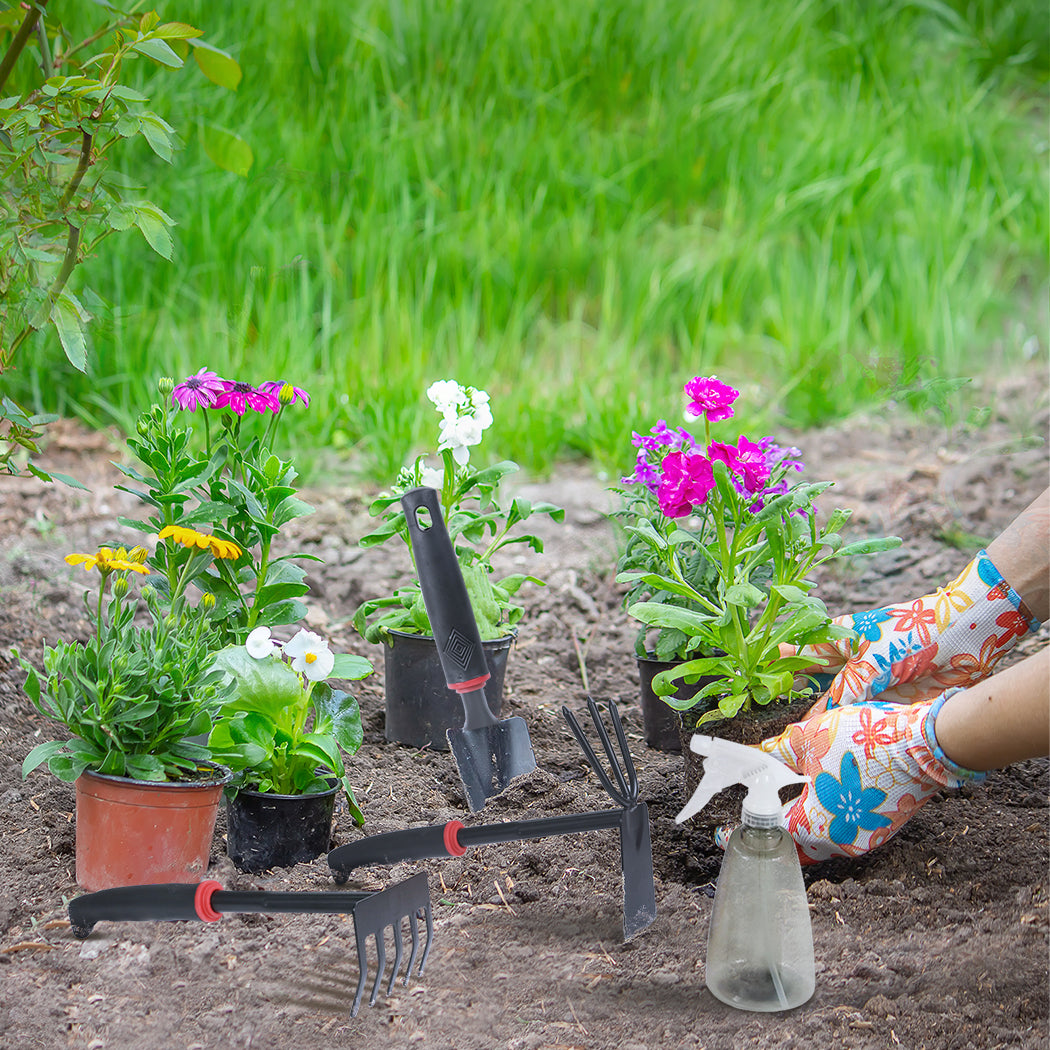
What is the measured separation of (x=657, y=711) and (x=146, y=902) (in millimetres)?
997

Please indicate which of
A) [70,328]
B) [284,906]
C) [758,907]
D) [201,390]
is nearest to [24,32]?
[70,328]

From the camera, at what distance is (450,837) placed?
49.3 inches

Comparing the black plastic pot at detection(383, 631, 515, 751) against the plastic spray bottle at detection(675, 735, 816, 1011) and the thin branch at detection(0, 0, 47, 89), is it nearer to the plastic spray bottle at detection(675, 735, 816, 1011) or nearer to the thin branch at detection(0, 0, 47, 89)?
the plastic spray bottle at detection(675, 735, 816, 1011)

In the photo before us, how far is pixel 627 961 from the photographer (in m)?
1.29

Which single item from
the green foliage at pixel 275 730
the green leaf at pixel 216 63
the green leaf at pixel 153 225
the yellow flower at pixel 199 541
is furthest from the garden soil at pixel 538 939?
the green leaf at pixel 216 63

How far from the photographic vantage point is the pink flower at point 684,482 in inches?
63.0

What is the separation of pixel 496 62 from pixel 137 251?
187 cm

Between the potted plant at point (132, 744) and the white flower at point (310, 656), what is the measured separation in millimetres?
109

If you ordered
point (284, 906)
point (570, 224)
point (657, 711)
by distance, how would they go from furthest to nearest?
1. point (570, 224)
2. point (657, 711)
3. point (284, 906)

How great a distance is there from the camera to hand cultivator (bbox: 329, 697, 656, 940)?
1195 millimetres

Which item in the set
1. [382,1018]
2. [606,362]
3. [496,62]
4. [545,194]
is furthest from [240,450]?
[496,62]

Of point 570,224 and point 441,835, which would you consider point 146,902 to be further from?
point 570,224

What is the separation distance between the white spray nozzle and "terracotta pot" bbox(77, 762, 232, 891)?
65 cm

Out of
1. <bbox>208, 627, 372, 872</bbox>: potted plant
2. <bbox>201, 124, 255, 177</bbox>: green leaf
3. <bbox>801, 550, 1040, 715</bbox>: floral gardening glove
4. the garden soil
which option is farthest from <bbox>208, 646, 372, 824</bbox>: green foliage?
<bbox>201, 124, 255, 177</bbox>: green leaf
